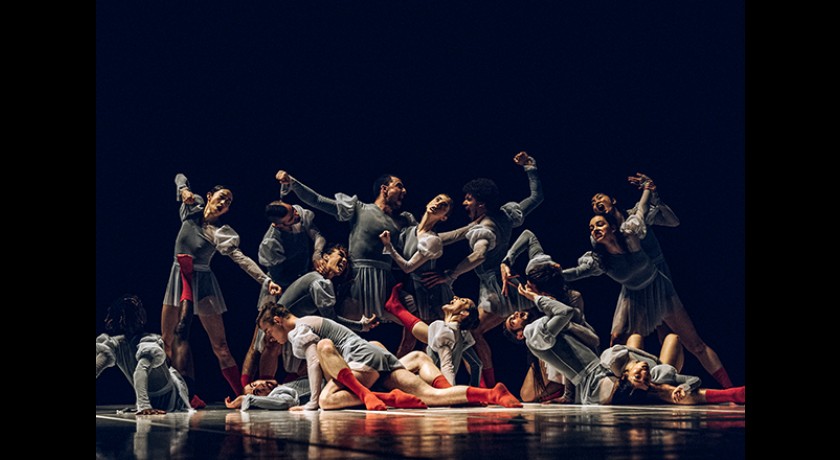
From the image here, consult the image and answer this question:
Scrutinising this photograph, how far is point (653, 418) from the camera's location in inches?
258

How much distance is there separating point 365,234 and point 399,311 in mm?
595

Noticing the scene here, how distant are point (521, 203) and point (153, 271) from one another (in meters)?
2.71

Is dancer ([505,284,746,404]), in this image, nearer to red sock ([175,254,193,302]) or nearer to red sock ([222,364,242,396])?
red sock ([222,364,242,396])

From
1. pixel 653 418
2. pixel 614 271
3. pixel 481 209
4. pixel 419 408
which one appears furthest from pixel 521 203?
pixel 653 418

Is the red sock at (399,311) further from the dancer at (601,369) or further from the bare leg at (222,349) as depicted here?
the bare leg at (222,349)

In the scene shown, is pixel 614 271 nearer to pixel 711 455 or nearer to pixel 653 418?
pixel 653 418

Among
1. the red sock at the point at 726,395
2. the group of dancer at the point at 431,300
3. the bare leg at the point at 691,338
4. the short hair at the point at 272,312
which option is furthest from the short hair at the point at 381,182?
the red sock at the point at 726,395

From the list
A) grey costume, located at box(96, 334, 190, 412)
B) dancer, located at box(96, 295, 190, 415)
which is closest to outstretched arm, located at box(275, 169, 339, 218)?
dancer, located at box(96, 295, 190, 415)

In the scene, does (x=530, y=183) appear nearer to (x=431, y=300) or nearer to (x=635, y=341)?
(x=431, y=300)

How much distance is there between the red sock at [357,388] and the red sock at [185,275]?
1529 mm

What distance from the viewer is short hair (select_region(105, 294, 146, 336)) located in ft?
25.5

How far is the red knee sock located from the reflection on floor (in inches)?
2.8

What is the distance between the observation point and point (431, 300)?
27.7 ft

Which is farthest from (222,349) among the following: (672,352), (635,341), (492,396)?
(672,352)
